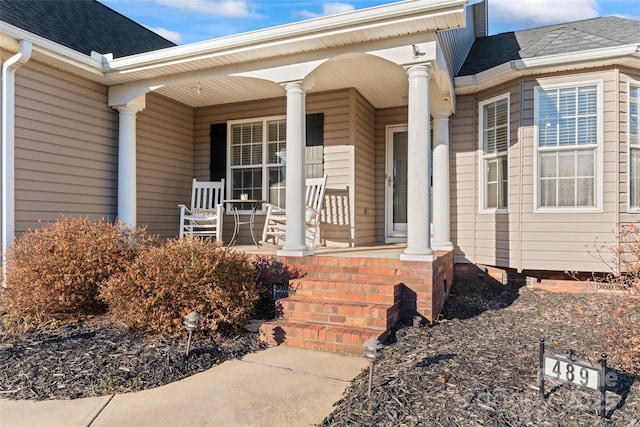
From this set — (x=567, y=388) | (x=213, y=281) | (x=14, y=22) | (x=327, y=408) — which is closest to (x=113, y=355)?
(x=213, y=281)

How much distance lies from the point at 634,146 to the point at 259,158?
4.80 metres

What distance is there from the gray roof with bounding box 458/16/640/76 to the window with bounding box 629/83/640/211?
61cm

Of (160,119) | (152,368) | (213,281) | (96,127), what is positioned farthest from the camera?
(160,119)

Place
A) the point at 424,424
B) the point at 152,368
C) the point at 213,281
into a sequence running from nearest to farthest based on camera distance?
the point at 424,424
the point at 152,368
the point at 213,281

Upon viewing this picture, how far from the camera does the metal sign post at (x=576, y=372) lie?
203 centimetres

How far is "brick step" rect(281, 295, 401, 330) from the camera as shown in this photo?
11.2 ft

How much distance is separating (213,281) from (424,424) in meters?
2.09

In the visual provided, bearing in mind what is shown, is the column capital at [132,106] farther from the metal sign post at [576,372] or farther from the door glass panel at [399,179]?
the metal sign post at [576,372]

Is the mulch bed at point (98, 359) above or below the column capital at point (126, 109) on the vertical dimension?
below

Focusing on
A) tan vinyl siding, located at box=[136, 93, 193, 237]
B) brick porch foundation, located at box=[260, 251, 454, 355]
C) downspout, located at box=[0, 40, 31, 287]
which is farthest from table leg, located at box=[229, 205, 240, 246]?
downspout, located at box=[0, 40, 31, 287]

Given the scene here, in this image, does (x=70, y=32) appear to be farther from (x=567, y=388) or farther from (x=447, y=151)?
(x=567, y=388)

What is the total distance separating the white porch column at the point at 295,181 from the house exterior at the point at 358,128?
2cm

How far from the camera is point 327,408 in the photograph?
2328 millimetres

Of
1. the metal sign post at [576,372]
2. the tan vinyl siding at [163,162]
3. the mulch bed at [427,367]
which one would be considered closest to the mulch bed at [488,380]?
the mulch bed at [427,367]
